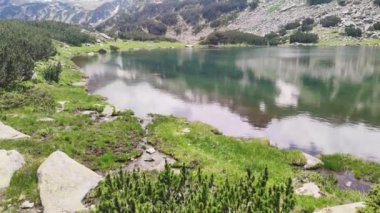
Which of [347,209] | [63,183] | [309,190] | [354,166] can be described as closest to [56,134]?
[63,183]

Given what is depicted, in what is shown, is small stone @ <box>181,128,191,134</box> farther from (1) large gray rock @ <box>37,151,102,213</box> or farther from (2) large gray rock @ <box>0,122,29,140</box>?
(1) large gray rock @ <box>37,151,102,213</box>

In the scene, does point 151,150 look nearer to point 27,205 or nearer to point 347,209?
point 27,205

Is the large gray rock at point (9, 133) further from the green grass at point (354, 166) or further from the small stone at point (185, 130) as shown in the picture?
the green grass at point (354, 166)

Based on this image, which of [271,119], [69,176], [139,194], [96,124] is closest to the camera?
[139,194]

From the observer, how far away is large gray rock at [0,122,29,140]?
34.0 m

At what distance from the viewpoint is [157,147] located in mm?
36031

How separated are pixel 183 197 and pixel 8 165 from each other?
13.5 m

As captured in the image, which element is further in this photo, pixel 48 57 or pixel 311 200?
pixel 48 57

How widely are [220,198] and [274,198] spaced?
2.34m

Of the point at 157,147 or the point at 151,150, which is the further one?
the point at 157,147

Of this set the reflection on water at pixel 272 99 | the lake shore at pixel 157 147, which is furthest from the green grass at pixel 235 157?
the reflection on water at pixel 272 99

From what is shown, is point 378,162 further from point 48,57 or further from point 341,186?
point 48,57

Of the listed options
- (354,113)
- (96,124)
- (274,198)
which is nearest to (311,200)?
(274,198)

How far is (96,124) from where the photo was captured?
4284 cm
